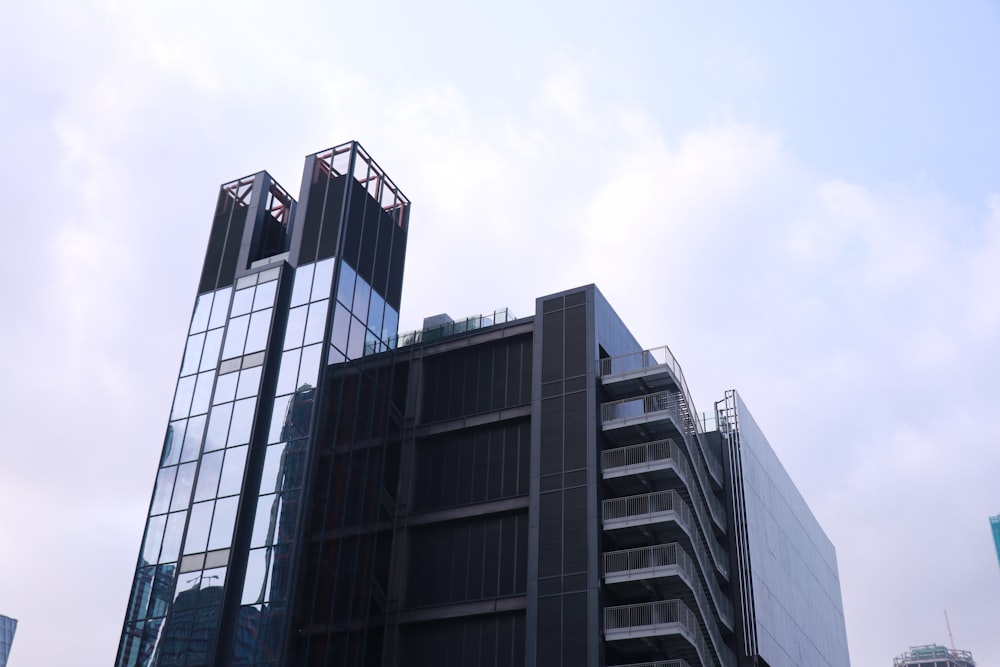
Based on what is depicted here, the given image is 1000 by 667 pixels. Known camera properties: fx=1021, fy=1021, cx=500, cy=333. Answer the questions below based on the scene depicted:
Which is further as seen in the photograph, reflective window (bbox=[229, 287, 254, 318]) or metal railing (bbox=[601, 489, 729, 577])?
reflective window (bbox=[229, 287, 254, 318])

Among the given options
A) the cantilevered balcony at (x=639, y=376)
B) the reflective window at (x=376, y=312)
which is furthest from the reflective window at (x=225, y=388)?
the cantilevered balcony at (x=639, y=376)

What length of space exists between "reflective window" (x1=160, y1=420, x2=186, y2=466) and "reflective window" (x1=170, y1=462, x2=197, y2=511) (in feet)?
2.87

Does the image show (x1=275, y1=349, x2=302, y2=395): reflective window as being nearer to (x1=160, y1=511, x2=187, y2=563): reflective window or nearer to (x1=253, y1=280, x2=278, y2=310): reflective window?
(x1=253, y1=280, x2=278, y2=310): reflective window

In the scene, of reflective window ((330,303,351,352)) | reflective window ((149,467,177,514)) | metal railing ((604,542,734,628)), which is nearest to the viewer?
metal railing ((604,542,734,628))

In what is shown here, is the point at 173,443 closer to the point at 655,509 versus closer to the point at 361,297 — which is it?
the point at 361,297

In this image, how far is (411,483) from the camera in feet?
194

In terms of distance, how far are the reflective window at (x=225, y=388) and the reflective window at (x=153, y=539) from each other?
6.98 meters

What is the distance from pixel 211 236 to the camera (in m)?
64.9

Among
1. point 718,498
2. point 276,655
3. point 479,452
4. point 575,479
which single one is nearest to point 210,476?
point 276,655

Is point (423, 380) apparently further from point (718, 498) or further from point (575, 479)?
point (718, 498)

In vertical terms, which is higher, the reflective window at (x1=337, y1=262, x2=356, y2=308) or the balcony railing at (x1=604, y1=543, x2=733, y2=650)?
the reflective window at (x1=337, y1=262, x2=356, y2=308)

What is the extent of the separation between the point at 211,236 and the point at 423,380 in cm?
1660

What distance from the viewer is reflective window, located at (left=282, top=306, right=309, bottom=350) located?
5712cm

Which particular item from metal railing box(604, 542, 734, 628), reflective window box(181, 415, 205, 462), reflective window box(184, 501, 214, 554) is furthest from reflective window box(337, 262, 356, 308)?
metal railing box(604, 542, 734, 628)
